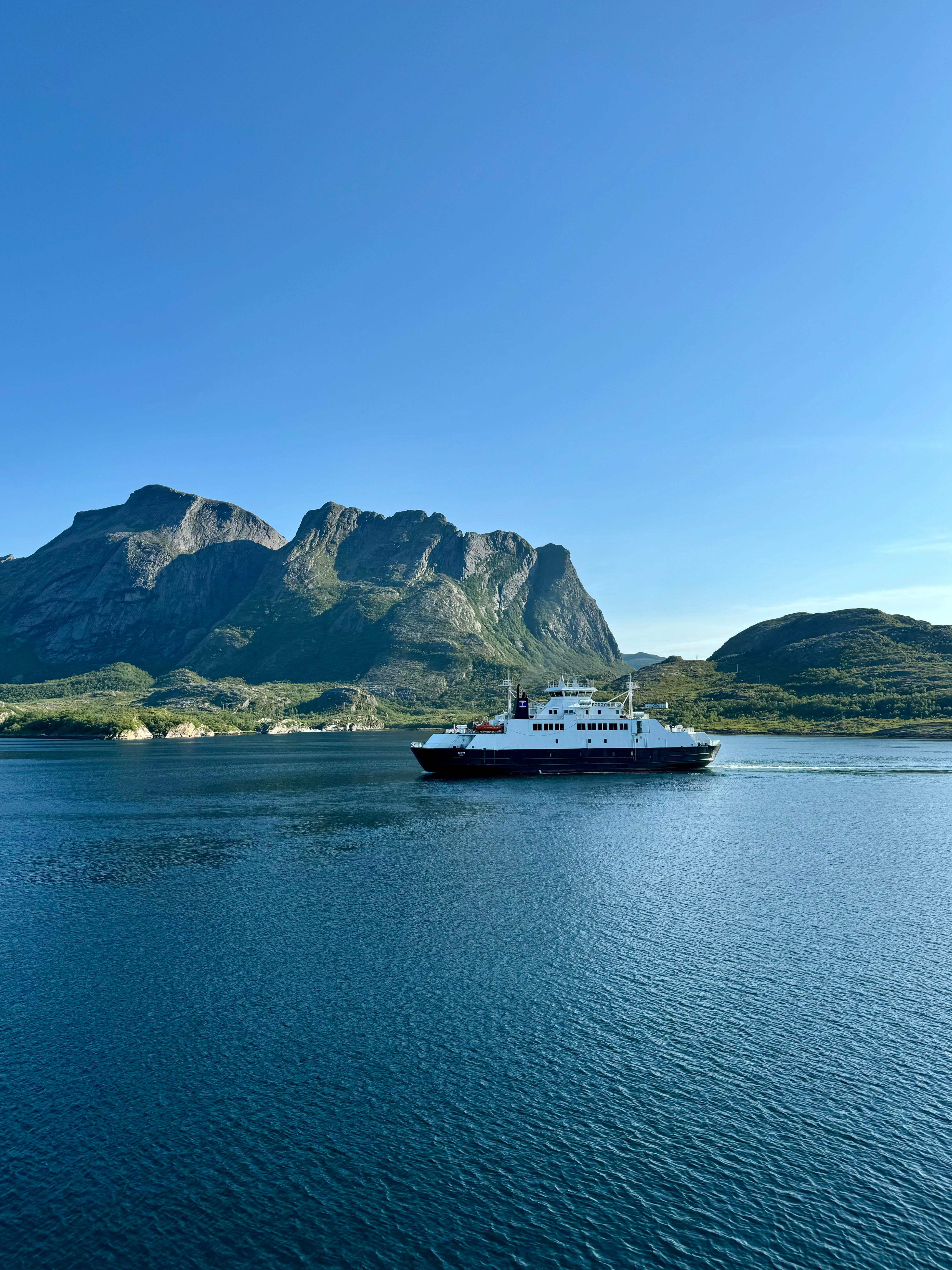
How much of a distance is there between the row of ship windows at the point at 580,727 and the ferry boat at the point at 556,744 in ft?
0.28

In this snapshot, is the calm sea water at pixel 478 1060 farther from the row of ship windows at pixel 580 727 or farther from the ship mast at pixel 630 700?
Result: the row of ship windows at pixel 580 727

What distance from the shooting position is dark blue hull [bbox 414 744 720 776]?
112m

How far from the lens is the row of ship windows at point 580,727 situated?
113m

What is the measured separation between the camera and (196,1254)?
15789mm

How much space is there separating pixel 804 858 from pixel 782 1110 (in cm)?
3867

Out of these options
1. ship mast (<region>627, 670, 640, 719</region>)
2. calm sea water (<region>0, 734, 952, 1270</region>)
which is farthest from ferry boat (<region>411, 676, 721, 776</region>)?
calm sea water (<region>0, 734, 952, 1270</region>)

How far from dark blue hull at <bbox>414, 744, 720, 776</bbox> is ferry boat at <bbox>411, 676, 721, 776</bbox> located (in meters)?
0.08

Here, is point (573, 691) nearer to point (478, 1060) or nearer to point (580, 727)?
point (580, 727)

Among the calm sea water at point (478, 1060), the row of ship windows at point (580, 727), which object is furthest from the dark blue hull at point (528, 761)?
the calm sea water at point (478, 1060)

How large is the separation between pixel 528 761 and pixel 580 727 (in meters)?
10.5

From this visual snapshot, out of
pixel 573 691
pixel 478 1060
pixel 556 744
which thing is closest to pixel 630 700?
pixel 573 691

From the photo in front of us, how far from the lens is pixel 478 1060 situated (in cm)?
2439

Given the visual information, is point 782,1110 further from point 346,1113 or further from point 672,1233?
point 346,1113

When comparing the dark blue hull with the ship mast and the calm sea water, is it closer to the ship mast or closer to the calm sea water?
the ship mast
